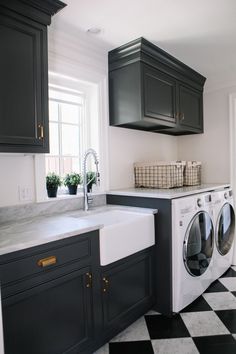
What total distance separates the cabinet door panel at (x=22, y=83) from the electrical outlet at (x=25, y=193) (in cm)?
40

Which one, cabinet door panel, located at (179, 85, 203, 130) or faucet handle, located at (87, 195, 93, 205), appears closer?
faucet handle, located at (87, 195, 93, 205)

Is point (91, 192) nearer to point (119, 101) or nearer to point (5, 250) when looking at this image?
point (119, 101)

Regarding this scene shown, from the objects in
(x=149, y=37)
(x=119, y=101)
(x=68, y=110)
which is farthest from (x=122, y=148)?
(x=149, y=37)

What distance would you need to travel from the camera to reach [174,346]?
173 centimetres

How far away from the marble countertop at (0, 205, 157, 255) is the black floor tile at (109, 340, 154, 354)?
85 centimetres

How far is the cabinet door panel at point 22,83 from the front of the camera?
1.44 metres

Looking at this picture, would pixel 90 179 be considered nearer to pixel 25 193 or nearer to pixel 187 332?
pixel 25 193

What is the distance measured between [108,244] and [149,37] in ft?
5.48

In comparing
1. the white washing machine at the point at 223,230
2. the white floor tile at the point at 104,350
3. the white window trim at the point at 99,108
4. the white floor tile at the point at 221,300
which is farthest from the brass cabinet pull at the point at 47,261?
the white washing machine at the point at 223,230

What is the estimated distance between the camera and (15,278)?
47.4 inches

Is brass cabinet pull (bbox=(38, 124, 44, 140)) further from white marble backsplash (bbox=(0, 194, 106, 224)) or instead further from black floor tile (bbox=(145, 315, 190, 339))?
black floor tile (bbox=(145, 315, 190, 339))

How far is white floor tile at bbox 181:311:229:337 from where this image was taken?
73.7 inches

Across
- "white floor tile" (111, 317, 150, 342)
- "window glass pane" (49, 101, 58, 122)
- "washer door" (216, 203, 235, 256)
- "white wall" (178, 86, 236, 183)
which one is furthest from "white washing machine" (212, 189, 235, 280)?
"window glass pane" (49, 101, 58, 122)

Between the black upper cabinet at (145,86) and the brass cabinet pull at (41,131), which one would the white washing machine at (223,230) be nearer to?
the black upper cabinet at (145,86)
